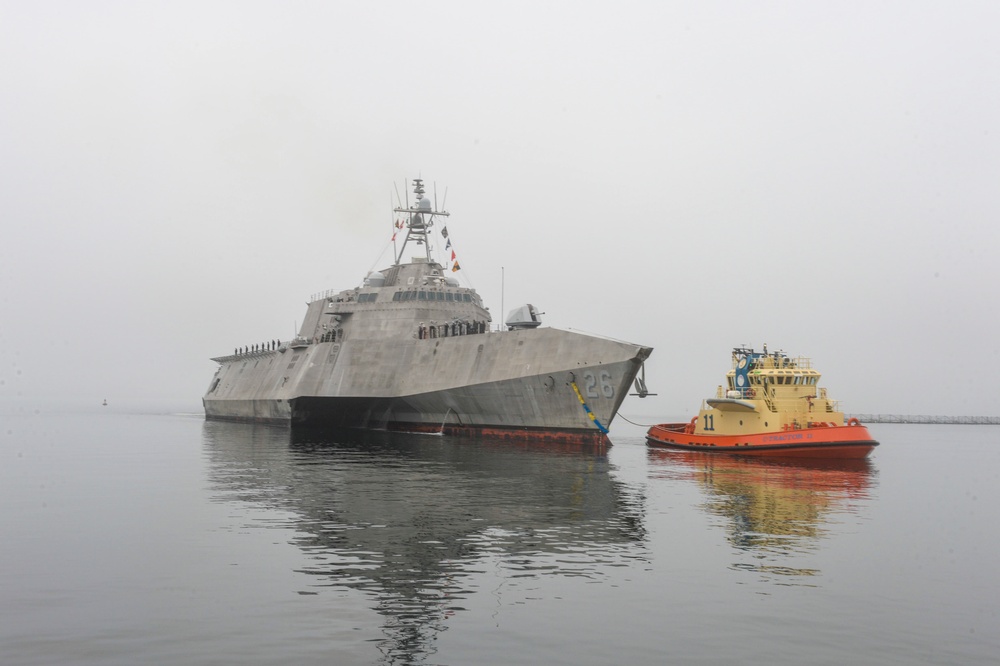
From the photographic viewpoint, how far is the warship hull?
3534 cm

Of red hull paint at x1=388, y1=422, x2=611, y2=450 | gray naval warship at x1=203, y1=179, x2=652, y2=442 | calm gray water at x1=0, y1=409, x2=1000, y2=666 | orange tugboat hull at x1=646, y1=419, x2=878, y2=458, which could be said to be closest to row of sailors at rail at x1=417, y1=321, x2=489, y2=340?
gray naval warship at x1=203, y1=179, x2=652, y2=442

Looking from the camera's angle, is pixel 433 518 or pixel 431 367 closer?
pixel 433 518

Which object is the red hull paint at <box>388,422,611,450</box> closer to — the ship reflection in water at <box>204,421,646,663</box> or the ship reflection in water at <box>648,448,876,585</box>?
the ship reflection in water at <box>648,448,876,585</box>

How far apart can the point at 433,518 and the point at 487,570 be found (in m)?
4.75

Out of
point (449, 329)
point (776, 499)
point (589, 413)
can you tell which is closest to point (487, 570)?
point (776, 499)

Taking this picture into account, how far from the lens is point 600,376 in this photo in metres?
35.0

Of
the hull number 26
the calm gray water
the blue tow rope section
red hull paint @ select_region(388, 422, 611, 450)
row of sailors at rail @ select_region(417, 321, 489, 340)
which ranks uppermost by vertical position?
row of sailors at rail @ select_region(417, 321, 489, 340)

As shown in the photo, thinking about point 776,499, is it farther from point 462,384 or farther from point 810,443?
point 462,384

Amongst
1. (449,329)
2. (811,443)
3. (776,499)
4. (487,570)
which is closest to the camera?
(487,570)

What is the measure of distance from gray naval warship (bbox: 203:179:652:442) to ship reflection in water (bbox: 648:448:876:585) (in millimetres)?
5104

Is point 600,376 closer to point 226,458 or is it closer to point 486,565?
point 226,458

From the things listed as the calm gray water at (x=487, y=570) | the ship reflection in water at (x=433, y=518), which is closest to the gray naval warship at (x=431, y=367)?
the ship reflection in water at (x=433, y=518)

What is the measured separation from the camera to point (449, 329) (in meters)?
43.1

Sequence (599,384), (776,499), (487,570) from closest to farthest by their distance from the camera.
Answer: (487,570), (776,499), (599,384)
